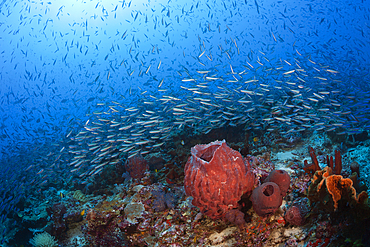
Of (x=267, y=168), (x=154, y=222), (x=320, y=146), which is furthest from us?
(x=320, y=146)

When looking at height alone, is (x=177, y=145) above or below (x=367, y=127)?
below

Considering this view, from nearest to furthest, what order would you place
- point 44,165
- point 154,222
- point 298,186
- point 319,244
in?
point 319,244 < point 298,186 < point 154,222 < point 44,165

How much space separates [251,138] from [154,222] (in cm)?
654

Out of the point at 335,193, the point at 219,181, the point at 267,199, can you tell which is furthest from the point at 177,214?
the point at 335,193

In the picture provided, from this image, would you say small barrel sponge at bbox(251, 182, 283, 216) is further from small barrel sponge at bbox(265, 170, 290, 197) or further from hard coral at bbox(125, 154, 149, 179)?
hard coral at bbox(125, 154, 149, 179)

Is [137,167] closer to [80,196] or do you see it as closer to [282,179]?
[80,196]

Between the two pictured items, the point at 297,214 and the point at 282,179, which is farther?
the point at 282,179

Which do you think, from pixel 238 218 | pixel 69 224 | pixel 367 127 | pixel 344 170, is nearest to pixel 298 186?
pixel 344 170

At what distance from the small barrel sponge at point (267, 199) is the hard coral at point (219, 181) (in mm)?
332

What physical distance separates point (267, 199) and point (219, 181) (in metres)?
0.83

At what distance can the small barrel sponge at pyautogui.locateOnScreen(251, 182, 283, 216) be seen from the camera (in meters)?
3.13

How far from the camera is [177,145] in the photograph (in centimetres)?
916

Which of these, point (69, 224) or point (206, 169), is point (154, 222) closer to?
point (206, 169)

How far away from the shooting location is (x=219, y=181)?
11.0 ft
